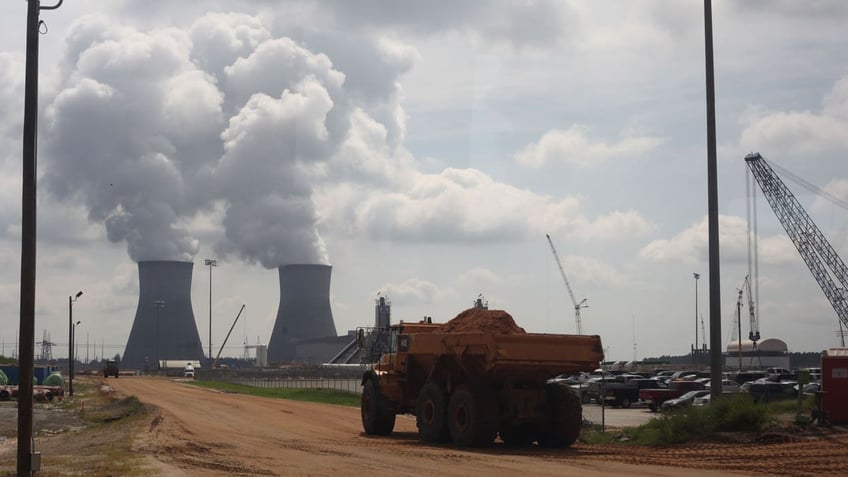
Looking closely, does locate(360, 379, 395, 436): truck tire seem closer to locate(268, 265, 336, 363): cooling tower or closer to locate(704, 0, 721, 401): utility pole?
locate(704, 0, 721, 401): utility pole

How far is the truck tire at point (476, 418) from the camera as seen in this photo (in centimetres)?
2336

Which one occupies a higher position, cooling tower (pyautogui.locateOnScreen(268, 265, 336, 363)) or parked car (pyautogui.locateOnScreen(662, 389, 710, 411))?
cooling tower (pyautogui.locateOnScreen(268, 265, 336, 363))

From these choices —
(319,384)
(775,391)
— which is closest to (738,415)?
(775,391)

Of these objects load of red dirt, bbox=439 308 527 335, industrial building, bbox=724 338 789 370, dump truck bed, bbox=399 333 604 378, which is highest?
load of red dirt, bbox=439 308 527 335

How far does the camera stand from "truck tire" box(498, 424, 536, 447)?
2539cm

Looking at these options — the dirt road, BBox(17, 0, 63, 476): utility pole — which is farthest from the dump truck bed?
BBox(17, 0, 63, 476): utility pole

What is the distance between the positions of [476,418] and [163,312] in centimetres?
12261

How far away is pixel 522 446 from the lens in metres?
25.3

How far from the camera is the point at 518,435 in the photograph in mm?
25578

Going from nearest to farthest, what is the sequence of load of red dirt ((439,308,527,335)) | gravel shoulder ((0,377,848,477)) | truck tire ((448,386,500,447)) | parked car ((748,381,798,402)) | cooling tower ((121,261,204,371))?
gravel shoulder ((0,377,848,477)), truck tire ((448,386,500,447)), load of red dirt ((439,308,527,335)), parked car ((748,381,798,402)), cooling tower ((121,261,204,371))

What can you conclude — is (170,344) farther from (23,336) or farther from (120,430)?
(23,336)

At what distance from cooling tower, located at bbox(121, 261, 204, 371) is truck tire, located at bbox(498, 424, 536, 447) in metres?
113

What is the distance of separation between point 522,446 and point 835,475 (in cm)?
956

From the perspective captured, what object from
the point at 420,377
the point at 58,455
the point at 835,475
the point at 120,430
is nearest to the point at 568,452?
the point at 420,377
